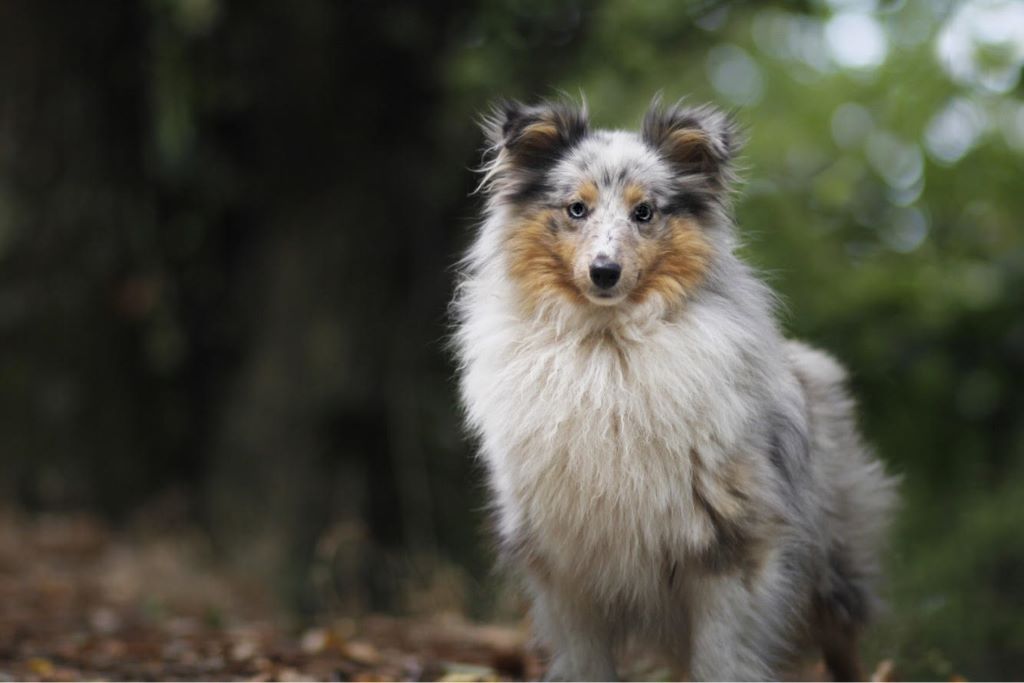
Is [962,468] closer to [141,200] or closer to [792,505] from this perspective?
[792,505]

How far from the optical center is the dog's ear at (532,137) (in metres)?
4.82

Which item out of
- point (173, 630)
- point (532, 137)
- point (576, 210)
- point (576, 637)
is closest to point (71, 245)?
point (173, 630)

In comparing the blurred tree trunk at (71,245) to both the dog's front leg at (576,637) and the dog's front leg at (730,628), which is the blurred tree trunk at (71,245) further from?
the dog's front leg at (730,628)

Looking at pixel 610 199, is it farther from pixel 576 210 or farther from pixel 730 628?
pixel 730 628

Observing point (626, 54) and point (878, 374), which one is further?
point (878, 374)

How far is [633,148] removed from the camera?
475cm

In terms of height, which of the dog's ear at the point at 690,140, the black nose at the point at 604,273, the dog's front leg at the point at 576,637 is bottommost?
the dog's front leg at the point at 576,637

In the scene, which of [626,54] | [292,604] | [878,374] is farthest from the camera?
[878,374]

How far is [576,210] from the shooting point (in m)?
4.64

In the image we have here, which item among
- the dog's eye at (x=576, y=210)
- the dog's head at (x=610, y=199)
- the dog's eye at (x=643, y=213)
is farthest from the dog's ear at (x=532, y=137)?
the dog's eye at (x=643, y=213)

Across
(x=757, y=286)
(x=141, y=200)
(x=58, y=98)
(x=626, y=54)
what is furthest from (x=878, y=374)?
(x=58, y=98)

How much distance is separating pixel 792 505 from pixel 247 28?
249 inches

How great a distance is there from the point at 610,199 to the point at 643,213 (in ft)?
0.45

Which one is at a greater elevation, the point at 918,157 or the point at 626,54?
the point at 626,54
